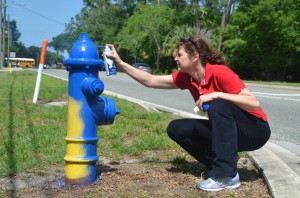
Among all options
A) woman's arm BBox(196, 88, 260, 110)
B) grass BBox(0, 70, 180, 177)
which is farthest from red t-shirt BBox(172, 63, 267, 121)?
grass BBox(0, 70, 180, 177)

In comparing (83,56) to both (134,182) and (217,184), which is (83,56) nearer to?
(134,182)

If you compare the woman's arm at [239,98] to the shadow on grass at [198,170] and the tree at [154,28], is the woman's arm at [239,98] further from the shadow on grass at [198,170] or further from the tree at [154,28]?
the tree at [154,28]

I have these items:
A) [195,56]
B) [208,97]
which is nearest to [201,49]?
[195,56]

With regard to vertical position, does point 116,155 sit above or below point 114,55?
below

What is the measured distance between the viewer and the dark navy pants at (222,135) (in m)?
3.36

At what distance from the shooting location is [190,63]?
3611 mm

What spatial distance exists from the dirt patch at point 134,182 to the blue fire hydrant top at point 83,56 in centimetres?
95

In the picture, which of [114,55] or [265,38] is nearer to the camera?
[114,55]

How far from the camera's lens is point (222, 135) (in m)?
3.36

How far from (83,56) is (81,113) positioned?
0.43 meters

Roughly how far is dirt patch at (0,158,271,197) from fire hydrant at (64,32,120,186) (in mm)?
145

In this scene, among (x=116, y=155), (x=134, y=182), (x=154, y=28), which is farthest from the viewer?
(x=154, y=28)

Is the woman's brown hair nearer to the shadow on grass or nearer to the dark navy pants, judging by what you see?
the dark navy pants

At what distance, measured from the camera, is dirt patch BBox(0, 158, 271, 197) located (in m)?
3.27
